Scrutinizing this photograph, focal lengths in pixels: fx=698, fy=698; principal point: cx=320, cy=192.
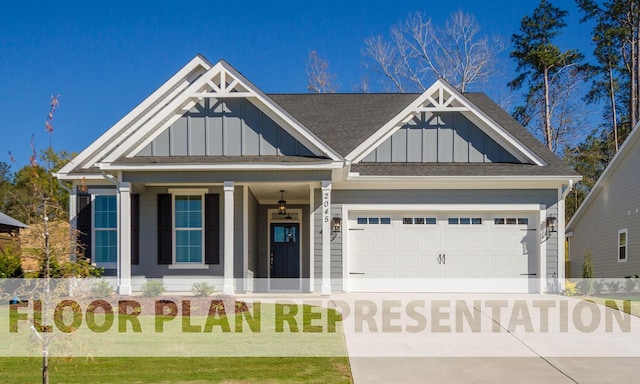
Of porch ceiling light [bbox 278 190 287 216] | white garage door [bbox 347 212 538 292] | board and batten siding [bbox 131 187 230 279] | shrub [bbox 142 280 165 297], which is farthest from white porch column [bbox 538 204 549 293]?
shrub [bbox 142 280 165 297]

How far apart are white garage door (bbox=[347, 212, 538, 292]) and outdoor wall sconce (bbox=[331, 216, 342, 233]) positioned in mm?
402

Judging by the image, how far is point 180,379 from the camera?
26.0ft

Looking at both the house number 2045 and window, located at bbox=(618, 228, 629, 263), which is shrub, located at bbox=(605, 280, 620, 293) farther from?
the house number 2045

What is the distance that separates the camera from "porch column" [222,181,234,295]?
14984 millimetres

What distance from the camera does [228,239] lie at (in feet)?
49.6

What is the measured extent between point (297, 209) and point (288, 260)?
1438mm

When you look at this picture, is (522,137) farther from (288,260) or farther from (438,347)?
(438,347)

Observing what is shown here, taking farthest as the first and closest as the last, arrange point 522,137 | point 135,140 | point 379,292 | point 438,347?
point 522,137 < point 379,292 < point 135,140 < point 438,347

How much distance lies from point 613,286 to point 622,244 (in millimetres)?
3367

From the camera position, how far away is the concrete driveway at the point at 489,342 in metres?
8.34

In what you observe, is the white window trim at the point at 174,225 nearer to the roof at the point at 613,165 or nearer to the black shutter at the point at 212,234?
the black shutter at the point at 212,234

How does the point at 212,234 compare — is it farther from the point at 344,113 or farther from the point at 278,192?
the point at 344,113

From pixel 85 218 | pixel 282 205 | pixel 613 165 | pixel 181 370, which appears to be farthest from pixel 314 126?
pixel 181 370

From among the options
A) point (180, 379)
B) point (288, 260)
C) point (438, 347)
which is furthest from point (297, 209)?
point (180, 379)
